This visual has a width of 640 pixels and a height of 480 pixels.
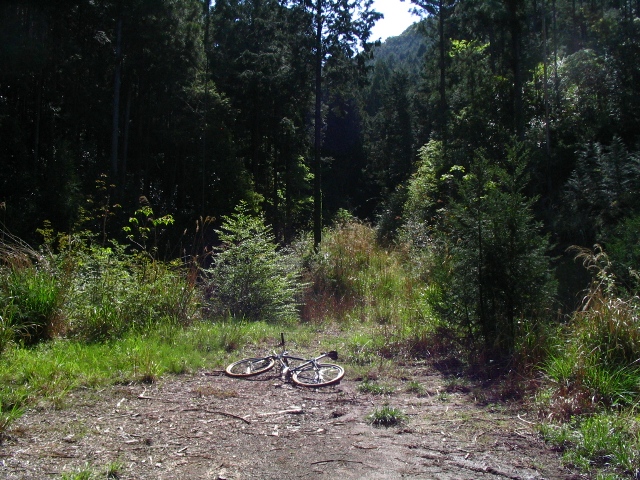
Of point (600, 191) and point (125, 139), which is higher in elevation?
point (125, 139)

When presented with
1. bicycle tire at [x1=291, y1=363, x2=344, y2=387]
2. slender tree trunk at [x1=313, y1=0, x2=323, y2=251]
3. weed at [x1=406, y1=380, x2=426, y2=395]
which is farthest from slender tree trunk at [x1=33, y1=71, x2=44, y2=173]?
weed at [x1=406, y1=380, x2=426, y2=395]

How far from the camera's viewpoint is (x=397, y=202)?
2823cm

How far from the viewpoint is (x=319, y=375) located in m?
6.20

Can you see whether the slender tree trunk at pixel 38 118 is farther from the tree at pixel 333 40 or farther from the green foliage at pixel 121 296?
the green foliage at pixel 121 296

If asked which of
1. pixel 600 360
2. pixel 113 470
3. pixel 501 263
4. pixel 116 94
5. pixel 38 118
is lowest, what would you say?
pixel 113 470

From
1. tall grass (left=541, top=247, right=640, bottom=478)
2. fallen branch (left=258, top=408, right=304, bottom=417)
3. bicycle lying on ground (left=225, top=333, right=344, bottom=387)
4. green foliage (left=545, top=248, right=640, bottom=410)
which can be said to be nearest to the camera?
tall grass (left=541, top=247, right=640, bottom=478)

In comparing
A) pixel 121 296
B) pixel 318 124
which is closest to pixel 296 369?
pixel 121 296

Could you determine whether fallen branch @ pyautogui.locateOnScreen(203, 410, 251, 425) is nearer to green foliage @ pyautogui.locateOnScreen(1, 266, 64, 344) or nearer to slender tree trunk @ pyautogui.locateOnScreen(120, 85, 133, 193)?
green foliage @ pyautogui.locateOnScreen(1, 266, 64, 344)

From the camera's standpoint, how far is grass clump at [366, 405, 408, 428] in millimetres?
4666

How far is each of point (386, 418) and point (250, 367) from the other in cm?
225

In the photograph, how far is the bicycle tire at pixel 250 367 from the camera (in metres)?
6.26

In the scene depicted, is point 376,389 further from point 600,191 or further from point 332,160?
point 332,160

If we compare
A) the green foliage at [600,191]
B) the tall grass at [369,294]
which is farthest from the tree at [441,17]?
the tall grass at [369,294]

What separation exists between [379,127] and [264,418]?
4700 cm
